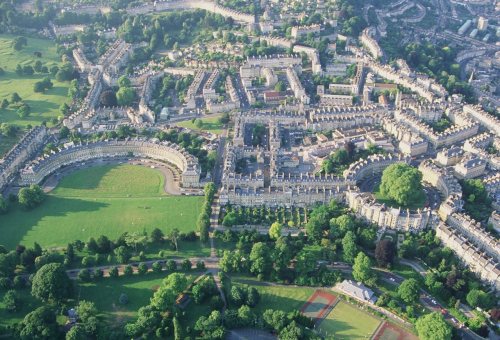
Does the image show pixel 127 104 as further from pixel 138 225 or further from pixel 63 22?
pixel 63 22

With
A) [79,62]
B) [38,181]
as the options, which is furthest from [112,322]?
[79,62]

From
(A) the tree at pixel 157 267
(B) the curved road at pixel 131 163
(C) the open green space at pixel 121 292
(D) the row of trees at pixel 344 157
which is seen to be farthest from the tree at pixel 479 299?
(B) the curved road at pixel 131 163

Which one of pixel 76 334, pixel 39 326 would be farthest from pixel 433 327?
pixel 39 326

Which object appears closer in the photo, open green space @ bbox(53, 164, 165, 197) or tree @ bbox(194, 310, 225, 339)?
tree @ bbox(194, 310, 225, 339)

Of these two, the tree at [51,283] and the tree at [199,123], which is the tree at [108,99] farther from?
the tree at [51,283]

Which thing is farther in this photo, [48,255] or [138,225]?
[138,225]

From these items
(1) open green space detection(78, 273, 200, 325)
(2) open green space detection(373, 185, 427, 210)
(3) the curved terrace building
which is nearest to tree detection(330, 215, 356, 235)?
(2) open green space detection(373, 185, 427, 210)

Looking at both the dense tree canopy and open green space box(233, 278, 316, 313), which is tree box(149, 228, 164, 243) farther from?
the dense tree canopy
